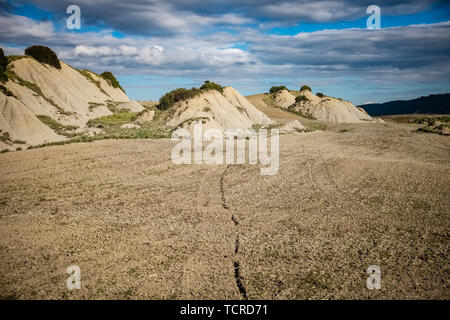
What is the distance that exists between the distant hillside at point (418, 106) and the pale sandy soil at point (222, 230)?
438 ft

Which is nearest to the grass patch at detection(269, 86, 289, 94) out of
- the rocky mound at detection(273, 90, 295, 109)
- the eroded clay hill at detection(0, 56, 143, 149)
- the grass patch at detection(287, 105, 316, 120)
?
the rocky mound at detection(273, 90, 295, 109)

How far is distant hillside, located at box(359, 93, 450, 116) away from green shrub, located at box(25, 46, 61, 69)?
137240 mm

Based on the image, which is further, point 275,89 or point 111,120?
point 275,89

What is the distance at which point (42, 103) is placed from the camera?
34.3m

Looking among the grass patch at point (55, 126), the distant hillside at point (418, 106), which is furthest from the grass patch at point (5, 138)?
the distant hillside at point (418, 106)

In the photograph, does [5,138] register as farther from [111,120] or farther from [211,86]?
[211,86]

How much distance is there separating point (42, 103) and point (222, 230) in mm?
35033

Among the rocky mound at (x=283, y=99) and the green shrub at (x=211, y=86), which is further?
the rocky mound at (x=283, y=99)

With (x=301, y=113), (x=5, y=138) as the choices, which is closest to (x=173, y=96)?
(x=5, y=138)

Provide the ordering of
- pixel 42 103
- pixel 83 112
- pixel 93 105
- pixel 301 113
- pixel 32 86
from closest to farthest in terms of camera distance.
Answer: pixel 42 103
pixel 32 86
pixel 83 112
pixel 93 105
pixel 301 113

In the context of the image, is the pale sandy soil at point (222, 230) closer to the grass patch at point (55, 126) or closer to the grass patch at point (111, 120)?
the grass patch at point (55, 126)

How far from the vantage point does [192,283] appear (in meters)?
6.59

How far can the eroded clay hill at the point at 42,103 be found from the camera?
77.6ft
